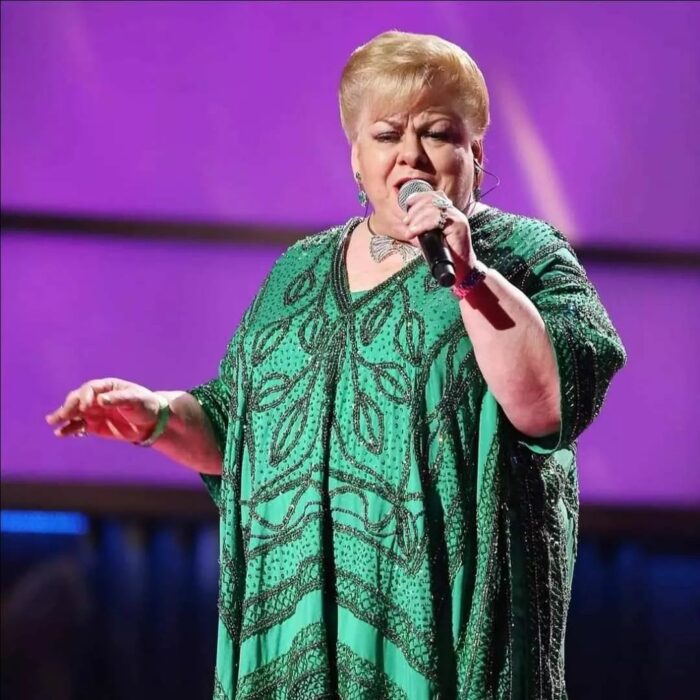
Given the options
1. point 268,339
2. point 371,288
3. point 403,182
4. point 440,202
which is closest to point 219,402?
point 268,339

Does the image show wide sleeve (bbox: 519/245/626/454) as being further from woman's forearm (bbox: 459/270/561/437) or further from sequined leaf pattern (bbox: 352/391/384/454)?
→ sequined leaf pattern (bbox: 352/391/384/454)

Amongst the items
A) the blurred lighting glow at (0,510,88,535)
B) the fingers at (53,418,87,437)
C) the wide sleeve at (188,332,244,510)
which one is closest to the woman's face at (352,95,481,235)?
the wide sleeve at (188,332,244,510)

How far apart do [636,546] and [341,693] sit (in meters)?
1.96

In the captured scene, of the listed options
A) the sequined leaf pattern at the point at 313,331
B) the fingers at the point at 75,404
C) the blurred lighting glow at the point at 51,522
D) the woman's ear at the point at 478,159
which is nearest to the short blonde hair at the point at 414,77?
the woman's ear at the point at 478,159

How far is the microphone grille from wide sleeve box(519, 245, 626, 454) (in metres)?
0.17

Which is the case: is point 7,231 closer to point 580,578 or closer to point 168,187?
point 168,187

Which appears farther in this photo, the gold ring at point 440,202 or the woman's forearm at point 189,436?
the woman's forearm at point 189,436

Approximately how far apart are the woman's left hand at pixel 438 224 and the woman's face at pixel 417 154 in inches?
6.5

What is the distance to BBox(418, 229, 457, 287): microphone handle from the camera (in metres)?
1.05

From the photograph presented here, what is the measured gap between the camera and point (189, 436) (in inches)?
59.8

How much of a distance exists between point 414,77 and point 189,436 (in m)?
0.58

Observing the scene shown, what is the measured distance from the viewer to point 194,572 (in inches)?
112

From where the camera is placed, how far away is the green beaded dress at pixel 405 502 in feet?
4.04

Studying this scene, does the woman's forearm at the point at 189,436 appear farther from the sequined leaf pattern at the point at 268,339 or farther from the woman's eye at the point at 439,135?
the woman's eye at the point at 439,135
